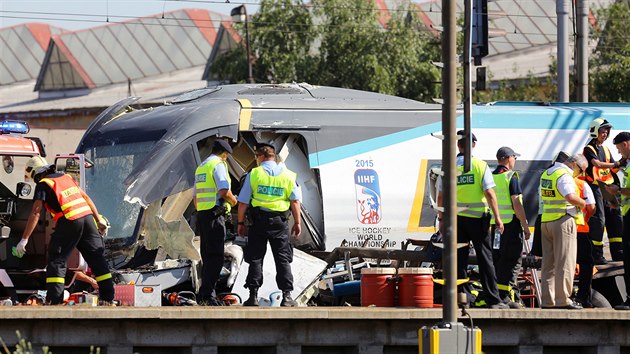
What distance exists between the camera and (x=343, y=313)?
1294cm

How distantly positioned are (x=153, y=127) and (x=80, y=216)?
3367 millimetres

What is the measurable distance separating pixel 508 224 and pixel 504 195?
340 millimetres

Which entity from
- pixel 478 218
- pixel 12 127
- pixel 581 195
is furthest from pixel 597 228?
pixel 12 127

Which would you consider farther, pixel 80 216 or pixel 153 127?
pixel 153 127

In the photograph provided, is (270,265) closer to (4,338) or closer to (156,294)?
(156,294)

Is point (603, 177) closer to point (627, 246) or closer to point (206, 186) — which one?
point (627, 246)

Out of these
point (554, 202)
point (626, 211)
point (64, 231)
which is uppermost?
point (554, 202)

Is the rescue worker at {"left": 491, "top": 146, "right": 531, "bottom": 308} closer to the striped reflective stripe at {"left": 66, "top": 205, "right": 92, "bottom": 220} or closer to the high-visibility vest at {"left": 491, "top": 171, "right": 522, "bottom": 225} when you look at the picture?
the high-visibility vest at {"left": 491, "top": 171, "right": 522, "bottom": 225}

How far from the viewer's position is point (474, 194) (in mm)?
14633

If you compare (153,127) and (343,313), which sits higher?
(153,127)

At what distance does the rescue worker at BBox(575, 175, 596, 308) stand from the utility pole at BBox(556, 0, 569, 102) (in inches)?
323

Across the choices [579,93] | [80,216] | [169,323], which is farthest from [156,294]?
[579,93]

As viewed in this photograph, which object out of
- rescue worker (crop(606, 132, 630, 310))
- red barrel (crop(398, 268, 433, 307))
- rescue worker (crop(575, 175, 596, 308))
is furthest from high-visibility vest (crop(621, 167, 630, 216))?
red barrel (crop(398, 268, 433, 307))

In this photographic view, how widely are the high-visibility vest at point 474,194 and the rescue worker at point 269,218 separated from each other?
6.03 feet
